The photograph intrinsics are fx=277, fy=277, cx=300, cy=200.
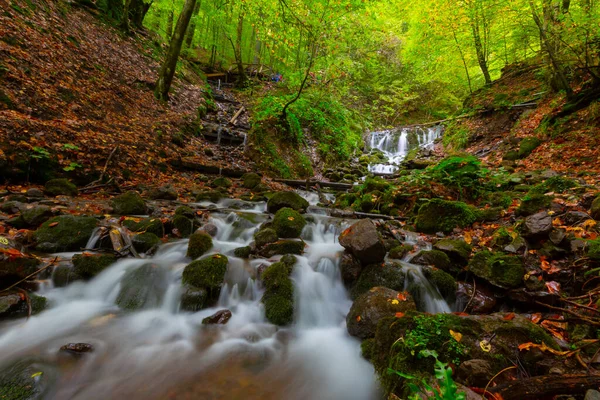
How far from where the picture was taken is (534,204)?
14.1 ft

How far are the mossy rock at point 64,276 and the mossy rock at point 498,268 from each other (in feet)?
17.3

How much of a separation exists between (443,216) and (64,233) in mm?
6377

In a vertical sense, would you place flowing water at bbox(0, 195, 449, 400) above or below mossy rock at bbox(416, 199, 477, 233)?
below

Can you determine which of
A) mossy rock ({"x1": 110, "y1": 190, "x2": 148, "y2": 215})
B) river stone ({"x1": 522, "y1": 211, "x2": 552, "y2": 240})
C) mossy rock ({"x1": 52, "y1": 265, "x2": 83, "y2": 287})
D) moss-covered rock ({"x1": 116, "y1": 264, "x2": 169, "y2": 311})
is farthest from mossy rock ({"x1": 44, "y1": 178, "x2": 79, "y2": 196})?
river stone ({"x1": 522, "y1": 211, "x2": 552, "y2": 240})

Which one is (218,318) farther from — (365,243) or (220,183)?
(220,183)

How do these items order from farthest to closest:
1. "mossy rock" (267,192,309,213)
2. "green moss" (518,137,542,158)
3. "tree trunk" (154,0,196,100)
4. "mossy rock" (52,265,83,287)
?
"tree trunk" (154,0,196,100) < "green moss" (518,137,542,158) < "mossy rock" (267,192,309,213) < "mossy rock" (52,265,83,287)

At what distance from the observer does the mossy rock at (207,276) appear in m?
3.76

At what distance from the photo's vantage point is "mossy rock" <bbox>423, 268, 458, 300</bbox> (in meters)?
3.71

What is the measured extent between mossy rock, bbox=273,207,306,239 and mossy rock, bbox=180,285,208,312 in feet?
6.44

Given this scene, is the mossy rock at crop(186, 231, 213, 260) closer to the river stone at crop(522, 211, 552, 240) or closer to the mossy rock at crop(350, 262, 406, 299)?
the mossy rock at crop(350, 262, 406, 299)

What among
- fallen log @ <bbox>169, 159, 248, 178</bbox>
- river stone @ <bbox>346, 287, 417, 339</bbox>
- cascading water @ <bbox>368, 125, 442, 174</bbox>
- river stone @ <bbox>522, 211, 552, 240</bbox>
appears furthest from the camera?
cascading water @ <bbox>368, 125, 442, 174</bbox>

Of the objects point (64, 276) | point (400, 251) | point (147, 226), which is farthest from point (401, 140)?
point (64, 276)

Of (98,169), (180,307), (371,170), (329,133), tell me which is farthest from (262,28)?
(180,307)

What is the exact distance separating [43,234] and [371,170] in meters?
12.7
